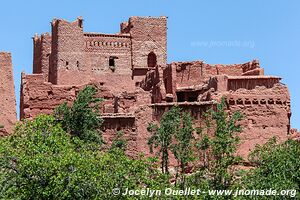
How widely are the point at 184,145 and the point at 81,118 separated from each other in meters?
5.86

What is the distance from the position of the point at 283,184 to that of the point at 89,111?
1374 cm

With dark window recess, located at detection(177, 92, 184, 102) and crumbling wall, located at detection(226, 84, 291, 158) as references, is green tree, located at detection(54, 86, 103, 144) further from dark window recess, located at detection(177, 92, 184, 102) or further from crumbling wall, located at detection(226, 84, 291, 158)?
dark window recess, located at detection(177, 92, 184, 102)

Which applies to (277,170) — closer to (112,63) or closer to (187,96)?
(187,96)

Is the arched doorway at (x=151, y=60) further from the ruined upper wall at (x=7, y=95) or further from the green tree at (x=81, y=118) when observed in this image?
the ruined upper wall at (x=7, y=95)

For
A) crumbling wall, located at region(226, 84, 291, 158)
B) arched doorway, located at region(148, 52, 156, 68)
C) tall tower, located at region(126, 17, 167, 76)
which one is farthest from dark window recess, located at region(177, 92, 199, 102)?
arched doorway, located at region(148, 52, 156, 68)

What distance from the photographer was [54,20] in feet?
203

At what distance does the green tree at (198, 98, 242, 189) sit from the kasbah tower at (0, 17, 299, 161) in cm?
206

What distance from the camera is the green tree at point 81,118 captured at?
48.8 m

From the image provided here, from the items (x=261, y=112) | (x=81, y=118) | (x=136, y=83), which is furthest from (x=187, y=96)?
(x=81, y=118)

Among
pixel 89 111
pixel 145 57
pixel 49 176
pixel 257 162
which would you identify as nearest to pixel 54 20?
pixel 145 57

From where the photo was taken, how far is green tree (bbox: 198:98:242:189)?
44281 mm

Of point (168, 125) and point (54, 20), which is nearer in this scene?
point (168, 125)

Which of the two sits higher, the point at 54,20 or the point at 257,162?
the point at 54,20

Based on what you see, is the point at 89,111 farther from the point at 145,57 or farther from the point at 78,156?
the point at 145,57
